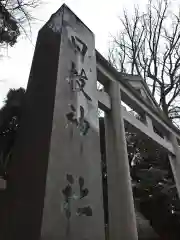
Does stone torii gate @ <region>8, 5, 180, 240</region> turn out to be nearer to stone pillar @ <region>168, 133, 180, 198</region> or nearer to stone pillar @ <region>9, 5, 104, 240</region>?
stone pillar @ <region>9, 5, 104, 240</region>

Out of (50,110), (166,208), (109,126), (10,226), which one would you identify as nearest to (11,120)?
(109,126)

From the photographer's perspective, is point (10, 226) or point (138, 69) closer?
point (10, 226)

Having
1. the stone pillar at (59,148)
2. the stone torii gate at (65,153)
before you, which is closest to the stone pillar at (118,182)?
the stone torii gate at (65,153)

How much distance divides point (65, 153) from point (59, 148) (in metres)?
0.06

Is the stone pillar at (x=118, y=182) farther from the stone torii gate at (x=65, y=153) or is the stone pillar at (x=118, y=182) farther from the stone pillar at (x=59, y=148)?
the stone pillar at (x=59, y=148)

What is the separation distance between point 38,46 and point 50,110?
2.86ft

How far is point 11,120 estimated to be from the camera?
3.62 m

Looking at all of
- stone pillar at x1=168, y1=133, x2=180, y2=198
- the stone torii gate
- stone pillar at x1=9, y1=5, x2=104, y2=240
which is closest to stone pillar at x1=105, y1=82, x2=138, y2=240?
the stone torii gate

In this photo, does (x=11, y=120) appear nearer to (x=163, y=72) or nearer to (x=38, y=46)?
(x=38, y=46)

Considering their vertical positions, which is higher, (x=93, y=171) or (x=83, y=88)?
(x=83, y=88)

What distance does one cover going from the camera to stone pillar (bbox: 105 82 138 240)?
7.15 feet

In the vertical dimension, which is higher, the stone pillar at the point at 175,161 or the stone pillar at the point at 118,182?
the stone pillar at the point at 175,161

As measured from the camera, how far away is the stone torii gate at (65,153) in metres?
1.26

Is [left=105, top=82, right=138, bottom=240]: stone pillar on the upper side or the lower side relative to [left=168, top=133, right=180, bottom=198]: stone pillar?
lower
